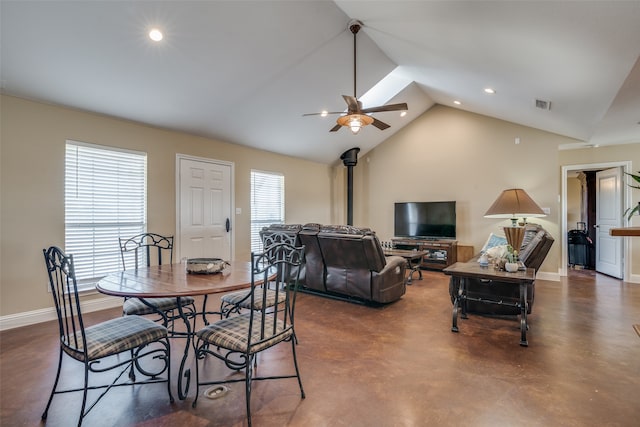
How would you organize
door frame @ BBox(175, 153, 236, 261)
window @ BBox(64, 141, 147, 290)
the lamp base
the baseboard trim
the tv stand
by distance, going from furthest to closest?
the tv stand, door frame @ BBox(175, 153, 236, 261), window @ BBox(64, 141, 147, 290), the lamp base, the baseboard trim

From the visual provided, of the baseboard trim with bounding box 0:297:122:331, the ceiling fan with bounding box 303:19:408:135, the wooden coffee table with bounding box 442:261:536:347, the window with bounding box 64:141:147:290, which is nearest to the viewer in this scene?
the wooden coffee table with bounding box 442:261:536:347

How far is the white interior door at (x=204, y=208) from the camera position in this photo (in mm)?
4738

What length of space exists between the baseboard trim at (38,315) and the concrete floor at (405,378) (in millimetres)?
129

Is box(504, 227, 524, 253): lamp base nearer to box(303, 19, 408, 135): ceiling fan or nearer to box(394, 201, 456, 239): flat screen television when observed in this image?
box(303, 19, 408, 135): ceiling fan

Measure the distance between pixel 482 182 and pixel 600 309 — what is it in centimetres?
310

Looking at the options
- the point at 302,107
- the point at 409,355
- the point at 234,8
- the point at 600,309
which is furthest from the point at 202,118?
the point at 600,309

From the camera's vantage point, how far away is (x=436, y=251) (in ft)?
20.6

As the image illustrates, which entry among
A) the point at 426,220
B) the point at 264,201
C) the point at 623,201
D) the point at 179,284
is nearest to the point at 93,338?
the point at 179,284

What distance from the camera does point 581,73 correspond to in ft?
10.2

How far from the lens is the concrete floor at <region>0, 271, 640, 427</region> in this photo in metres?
1.83

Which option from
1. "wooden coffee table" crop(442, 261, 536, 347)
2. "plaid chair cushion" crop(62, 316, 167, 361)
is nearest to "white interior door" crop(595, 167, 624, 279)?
"wooden coffee table" crop(442, 261, 536, 347)

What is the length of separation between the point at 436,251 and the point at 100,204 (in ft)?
18.9

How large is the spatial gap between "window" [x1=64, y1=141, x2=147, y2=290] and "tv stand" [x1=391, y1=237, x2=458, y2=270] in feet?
16.6

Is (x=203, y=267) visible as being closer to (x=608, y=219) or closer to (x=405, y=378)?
(x=405, y=378)
